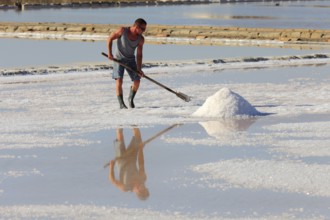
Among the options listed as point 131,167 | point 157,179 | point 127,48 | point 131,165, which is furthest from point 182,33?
point 157,179

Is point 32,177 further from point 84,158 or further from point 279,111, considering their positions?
point 279,111

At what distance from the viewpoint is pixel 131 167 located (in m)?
7.95

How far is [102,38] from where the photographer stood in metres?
36.0

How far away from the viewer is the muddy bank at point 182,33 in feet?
106

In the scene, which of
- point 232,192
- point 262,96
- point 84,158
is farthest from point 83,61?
point 232,192

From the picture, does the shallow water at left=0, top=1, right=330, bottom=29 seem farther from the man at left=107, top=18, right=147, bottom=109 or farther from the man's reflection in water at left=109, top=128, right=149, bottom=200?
the man's reflection in water at left=109, top=128, right=149, bottom=200

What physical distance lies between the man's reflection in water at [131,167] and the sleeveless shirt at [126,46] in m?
2.23

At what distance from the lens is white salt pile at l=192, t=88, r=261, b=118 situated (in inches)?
431

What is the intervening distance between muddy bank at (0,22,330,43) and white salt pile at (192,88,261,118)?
791 inches

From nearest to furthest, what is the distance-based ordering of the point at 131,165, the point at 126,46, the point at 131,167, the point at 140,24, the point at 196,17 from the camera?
the point at 131,167 → the point at 131,165 → the point at 140,24 → the point at 126,46 → the point at 196,17

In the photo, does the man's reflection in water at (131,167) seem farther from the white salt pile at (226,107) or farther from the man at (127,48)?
the man at (127,48)

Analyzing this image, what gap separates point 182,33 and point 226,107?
84.9ft

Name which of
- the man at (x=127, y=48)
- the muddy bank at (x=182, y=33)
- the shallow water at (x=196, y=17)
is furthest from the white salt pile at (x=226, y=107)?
the shallow water at (x=196, y=17)

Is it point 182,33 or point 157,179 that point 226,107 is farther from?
point 182,33
